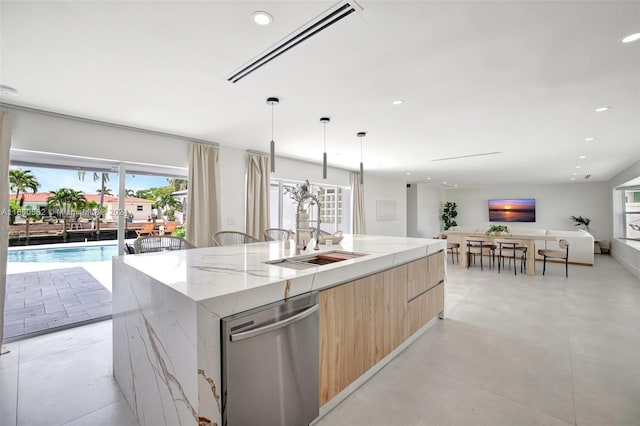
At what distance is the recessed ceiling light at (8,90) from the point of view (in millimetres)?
2432

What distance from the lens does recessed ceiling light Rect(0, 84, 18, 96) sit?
2432 mm

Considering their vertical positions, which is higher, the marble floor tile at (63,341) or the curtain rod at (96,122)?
the curtain rod at (96,122)

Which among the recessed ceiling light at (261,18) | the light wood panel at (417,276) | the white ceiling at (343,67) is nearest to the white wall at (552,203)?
the white ceiling at (343,67)

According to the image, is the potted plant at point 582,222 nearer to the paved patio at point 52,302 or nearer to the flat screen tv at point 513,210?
the flat screen tv at point 513,210

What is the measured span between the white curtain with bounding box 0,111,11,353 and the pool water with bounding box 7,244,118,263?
425mm

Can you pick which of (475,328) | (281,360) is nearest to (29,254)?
(281,360)

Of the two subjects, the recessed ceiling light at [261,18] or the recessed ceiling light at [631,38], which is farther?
the recessed ceiling light at [631,38]

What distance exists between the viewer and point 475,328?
9.62ft

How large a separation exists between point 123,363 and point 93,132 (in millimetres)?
2799

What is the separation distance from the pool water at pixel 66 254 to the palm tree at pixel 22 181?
664 mm

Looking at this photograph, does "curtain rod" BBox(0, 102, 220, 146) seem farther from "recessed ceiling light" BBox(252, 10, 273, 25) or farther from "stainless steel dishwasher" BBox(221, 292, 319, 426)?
"stainless steel dishwasher" BBox(221, 292, 319, 426)

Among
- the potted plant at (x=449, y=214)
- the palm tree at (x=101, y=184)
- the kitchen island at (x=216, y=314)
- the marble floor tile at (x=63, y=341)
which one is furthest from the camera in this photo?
the potted plant at (x=449, y=214)

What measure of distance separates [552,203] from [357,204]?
316 inches

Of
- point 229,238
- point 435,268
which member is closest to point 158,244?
point 229,238
